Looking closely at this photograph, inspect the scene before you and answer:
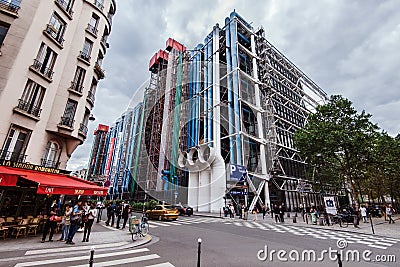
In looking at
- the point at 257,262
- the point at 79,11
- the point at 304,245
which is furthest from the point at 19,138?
the point at 304,245

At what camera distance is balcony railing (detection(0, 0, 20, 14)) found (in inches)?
446

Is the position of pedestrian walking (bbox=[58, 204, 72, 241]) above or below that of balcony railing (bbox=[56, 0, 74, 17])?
below

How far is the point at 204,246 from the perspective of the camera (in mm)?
8352

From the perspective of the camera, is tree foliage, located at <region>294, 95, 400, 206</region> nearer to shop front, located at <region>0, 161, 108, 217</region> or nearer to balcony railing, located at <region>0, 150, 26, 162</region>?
shop front, located at <region>0, 161, 108, 217</region>

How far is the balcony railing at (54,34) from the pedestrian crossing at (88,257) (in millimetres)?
13043

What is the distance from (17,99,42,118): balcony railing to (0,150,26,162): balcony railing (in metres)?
2.48

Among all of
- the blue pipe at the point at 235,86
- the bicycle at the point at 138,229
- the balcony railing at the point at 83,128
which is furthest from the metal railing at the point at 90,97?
the blue pipe at the point at 235,86

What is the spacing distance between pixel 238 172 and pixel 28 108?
73.0ft

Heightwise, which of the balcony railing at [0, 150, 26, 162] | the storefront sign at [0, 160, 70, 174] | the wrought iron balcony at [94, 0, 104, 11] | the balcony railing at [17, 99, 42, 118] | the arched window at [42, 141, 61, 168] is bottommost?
the storefront sign at [0, 160, 70, 174]

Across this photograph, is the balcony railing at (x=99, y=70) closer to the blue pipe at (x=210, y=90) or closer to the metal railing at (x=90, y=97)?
the metal railing at (x=90, y=97)

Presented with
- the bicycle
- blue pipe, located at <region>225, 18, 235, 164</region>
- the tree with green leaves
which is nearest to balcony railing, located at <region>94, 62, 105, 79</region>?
the bicycle

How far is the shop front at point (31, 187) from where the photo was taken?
8.72 meters

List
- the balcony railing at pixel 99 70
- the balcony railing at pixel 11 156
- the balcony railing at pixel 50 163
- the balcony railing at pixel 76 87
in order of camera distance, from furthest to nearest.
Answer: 1. the balcony railing at pixel 99 70
2. the balcony railing at pixel 76 87
3. the balcony railing at pixel 50 163
4. the balcony railing at pixel 11 156

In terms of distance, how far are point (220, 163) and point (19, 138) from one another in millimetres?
22396
